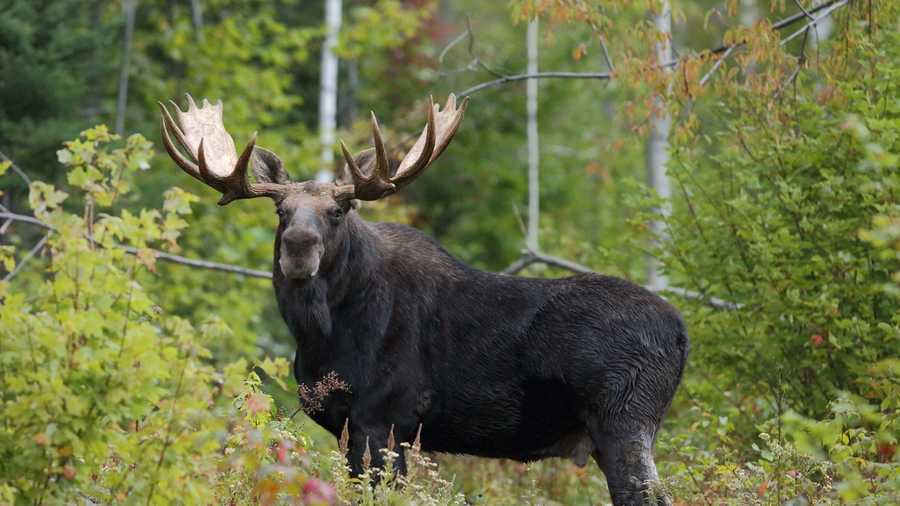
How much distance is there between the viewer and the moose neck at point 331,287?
24.4 feet

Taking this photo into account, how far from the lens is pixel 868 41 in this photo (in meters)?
8.55

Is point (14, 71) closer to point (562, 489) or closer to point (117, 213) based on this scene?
point (117, 213)

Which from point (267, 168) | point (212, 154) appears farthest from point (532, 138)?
point (267, 168)

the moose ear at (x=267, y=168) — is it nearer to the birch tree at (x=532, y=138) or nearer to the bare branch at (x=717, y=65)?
the bare branch at (x=717, y=65)

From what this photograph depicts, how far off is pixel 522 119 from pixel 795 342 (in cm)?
1356

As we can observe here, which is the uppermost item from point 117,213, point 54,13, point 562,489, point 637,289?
point 54,13

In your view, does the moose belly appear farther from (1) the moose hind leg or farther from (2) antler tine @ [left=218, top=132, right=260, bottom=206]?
(2) antler tine @ [left=218, top=132, right=260, bottom=206]

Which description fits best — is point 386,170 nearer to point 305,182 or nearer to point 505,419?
point 305,182

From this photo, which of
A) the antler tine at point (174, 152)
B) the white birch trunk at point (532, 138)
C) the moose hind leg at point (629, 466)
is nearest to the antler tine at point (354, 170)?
the antler tine at point (174, 152)

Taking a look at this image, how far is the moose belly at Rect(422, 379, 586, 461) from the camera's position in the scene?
24.4 feet

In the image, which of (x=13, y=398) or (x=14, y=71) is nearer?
(x=13, y=398)

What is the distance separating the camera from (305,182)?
25.6ft

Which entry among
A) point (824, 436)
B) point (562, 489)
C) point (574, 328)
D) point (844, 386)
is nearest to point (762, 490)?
point (824, 436)

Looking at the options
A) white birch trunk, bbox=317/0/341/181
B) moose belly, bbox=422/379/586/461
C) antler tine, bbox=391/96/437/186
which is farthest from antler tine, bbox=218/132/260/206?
white birch trunk, bbox=317/0/341/181
